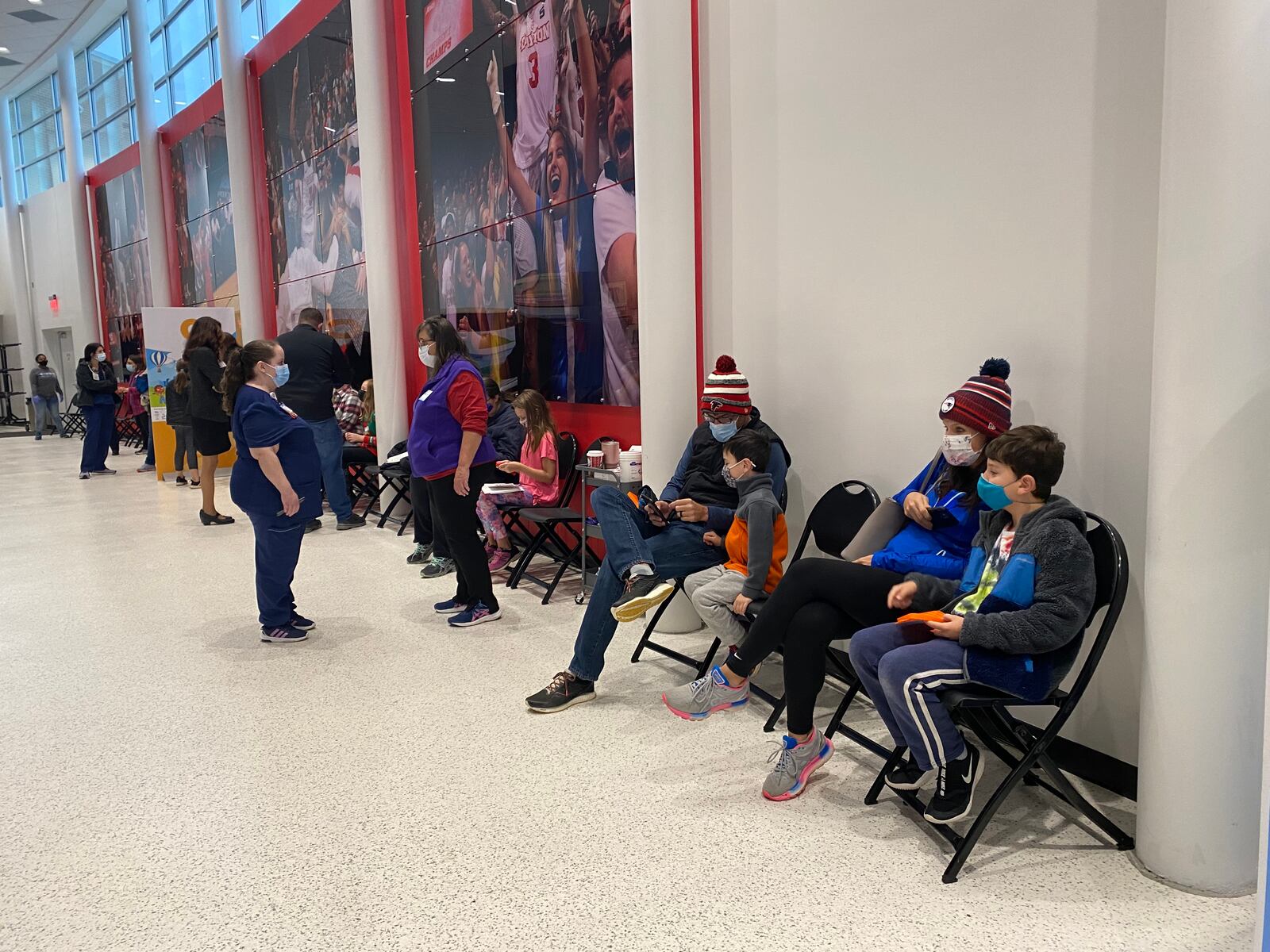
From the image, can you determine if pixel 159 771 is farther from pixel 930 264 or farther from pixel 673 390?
→ pixel 930 264

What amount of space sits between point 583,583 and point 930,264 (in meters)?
2.68

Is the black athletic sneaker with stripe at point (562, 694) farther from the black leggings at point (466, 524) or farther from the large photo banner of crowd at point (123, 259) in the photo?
the large photo banner of crowd at point (123, 259)

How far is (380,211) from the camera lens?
24.5 ft

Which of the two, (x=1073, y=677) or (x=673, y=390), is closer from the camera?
(x=1073, y=677)

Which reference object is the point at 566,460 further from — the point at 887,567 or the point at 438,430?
the point at 887,567

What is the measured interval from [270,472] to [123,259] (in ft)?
48.1

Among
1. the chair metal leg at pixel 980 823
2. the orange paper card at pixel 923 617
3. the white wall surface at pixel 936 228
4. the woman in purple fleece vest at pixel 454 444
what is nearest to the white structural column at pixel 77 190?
the woman in purple fleece vest at pixel 454 444

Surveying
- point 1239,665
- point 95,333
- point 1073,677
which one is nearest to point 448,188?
point 1073,677

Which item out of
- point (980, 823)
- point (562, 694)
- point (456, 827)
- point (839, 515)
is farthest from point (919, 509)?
point (456, 827)

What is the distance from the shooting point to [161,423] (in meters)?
10.8

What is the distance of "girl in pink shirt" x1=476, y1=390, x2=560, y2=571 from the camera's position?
17.8 ft

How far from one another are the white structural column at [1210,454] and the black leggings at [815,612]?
0.75 meters

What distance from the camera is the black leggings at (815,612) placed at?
2.78 metres

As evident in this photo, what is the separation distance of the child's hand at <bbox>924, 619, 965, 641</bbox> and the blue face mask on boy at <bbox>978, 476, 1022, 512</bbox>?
1.14 ft
